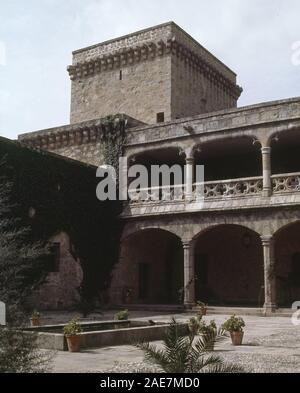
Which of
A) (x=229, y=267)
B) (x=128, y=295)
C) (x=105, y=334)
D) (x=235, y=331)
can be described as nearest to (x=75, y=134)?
(x=128, y=295)

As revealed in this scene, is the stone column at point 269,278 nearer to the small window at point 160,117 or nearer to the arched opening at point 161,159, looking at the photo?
the arched opening at point 161,159

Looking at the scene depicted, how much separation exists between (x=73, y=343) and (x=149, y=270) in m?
13.7

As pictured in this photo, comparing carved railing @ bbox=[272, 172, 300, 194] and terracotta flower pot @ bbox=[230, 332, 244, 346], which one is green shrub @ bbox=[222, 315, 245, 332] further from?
carved railing @ bbox=[272, 172, 300, 194]

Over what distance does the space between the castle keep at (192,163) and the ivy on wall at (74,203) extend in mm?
537

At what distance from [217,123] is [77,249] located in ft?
22.2

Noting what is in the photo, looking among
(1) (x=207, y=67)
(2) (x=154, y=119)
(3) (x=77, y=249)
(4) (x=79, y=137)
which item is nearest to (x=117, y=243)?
(3) (x=77, y=249)

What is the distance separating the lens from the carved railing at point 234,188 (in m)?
18.5

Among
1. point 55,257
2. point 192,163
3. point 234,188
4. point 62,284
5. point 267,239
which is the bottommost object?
point 62,284

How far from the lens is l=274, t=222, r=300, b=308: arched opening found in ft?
67.5

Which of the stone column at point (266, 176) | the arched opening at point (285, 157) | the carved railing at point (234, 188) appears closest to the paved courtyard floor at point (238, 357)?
the stone column at point (266, 176)

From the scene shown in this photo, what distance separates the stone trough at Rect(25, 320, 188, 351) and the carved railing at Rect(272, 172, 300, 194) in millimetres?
8106

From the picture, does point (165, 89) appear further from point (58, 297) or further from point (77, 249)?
point (58, 297)

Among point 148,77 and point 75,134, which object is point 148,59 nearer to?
point 148,77

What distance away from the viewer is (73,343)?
8.98m
